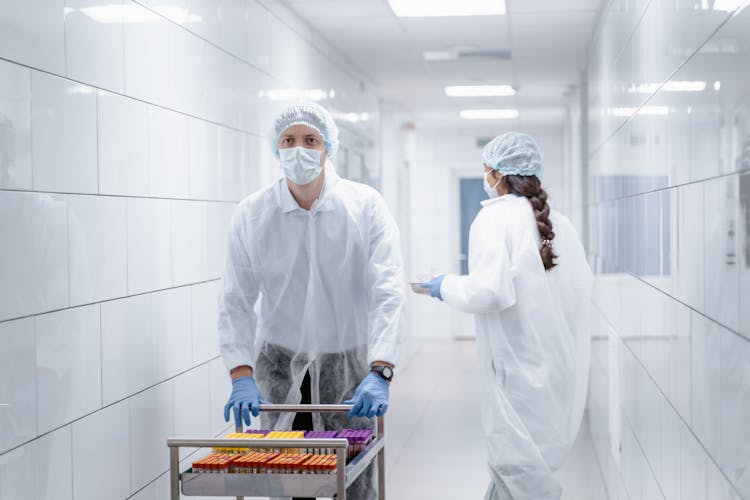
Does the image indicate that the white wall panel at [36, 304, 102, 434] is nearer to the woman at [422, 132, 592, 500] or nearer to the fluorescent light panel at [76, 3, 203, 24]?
the fluorescent light panel at [76, 3, 203, 24]

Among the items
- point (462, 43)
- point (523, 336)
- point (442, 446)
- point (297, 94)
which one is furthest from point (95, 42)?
point (462, 43)

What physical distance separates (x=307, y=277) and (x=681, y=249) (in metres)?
1.03

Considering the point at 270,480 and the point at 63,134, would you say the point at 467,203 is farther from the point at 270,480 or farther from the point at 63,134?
the point at 270,480

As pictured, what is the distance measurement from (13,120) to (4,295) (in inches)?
14.8

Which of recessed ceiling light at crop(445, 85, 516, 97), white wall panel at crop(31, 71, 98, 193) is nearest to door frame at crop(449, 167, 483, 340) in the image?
recessed ceiling light at crop(445, 85, 516, 97)

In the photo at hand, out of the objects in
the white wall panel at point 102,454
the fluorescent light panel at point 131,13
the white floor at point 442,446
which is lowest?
the white floor at point 442,446

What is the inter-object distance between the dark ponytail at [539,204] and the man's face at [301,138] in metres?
0.71

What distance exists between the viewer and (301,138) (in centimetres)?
250

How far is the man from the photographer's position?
8.07 feet

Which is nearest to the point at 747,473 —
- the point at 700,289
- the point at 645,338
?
the point at 700,289

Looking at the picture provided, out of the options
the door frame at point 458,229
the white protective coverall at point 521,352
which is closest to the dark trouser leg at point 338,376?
the white protective coverall at point 521,352

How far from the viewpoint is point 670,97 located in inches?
83.7

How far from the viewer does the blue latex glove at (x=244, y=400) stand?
7.53 feet

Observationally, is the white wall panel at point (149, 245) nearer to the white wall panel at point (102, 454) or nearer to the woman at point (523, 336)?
the white wall panel at point (102, 454)
